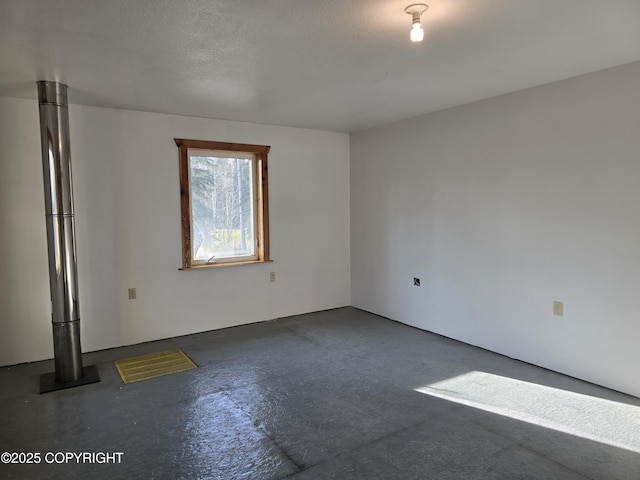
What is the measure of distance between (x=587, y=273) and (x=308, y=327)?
2708mm

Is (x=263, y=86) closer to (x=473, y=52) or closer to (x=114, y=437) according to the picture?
(x=473, y=52)

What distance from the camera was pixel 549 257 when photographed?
3.37 meters

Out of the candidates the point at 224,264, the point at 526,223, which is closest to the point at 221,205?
the point at 224,264

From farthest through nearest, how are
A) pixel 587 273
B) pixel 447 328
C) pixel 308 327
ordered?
pixel 308 327 → pixel 447 328 → pixel 587 273

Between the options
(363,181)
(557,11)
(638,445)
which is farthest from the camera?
(363,181)

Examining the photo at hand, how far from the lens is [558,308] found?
10.9ft

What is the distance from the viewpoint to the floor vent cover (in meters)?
3.37

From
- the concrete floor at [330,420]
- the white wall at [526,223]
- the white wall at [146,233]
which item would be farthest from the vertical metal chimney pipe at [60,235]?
the white wall at [526,223]

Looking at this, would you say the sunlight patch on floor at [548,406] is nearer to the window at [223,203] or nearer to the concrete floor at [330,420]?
the concrete floor at [330,420]

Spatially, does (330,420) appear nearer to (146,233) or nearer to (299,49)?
(299,49)

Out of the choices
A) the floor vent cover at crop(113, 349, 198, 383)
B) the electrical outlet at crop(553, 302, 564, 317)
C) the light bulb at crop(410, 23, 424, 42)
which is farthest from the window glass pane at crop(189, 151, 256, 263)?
the electrical outlet at crop(553, 302, 564, 317)

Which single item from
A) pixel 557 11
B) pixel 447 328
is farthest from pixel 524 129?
pixel 447 328

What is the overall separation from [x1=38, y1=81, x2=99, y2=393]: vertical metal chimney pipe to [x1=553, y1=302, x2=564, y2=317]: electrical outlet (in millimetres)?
3645

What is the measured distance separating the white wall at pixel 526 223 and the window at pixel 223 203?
4.66 feet
